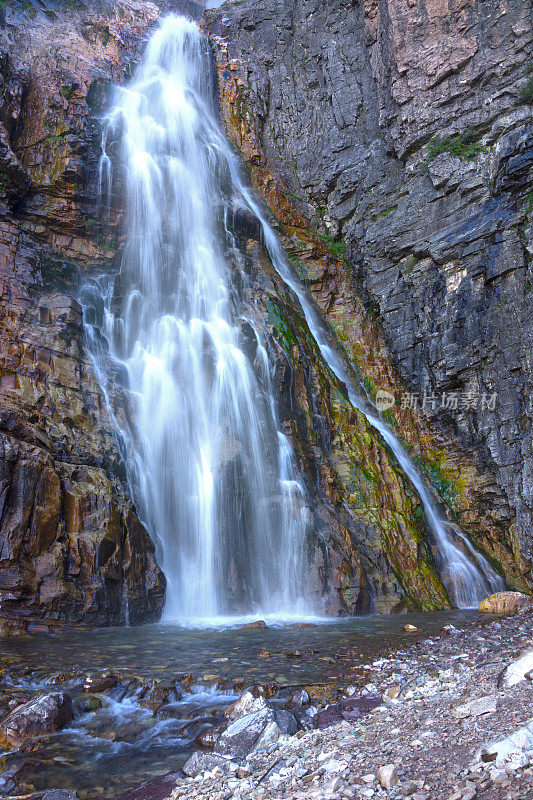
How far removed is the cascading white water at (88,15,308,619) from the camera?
36.5ft

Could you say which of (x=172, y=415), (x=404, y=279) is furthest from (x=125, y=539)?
(x=404, y=279)

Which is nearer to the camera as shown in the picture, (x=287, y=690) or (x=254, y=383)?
(x=287, y=690)

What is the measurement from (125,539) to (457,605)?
837cm

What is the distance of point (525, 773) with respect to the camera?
2.33m

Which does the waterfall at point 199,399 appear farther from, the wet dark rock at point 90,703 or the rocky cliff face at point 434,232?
the wet dark rock at point 90,703

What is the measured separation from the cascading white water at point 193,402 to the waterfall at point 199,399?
32mm

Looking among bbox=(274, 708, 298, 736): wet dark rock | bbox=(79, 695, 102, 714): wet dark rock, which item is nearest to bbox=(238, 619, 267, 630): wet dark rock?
bbox=(79, 695, 102, 714): wet dark rock

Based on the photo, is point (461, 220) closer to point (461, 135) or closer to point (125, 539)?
point (461, 135)

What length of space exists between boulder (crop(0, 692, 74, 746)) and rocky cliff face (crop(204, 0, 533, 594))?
29.5ft

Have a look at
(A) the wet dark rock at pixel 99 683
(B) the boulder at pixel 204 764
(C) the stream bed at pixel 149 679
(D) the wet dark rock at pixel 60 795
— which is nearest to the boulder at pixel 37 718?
(C) the stream bed at pixel 149 679

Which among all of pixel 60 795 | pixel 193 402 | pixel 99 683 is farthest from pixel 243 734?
pixel 193 402

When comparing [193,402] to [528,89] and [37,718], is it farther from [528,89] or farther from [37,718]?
[528,89]

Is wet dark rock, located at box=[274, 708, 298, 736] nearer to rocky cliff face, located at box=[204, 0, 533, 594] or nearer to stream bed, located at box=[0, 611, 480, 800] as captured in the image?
stream bed, located at box=[0, 611, 480, 800]

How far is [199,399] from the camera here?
13.2 meters
